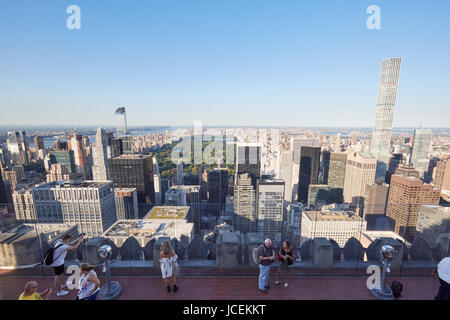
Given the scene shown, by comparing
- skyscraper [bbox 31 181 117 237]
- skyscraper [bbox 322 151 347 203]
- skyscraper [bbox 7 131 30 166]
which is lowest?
skyscraper [bbox 322 151 347 203]

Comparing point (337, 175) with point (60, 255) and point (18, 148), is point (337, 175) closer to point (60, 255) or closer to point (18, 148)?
point (60, 255)

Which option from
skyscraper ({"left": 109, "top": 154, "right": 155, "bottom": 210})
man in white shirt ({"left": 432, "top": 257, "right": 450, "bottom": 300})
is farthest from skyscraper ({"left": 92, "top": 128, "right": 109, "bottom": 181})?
man in white shirt ({"left": 432, "top": 257, "right": 450, "bottom": 300})

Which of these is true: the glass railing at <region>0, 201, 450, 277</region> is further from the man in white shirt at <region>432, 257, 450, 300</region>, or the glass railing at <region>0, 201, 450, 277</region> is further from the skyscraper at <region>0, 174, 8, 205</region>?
the skyscraper at <region>0, 174, 8, 205</region>

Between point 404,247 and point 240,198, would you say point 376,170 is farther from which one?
point 404,247

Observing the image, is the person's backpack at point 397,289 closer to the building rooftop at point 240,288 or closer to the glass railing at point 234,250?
the building rooftop at point 240,288

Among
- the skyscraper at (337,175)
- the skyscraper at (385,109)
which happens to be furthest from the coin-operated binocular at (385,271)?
→ the skyscraper at (385,109)

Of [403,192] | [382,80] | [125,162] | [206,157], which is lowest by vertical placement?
[403,192]
